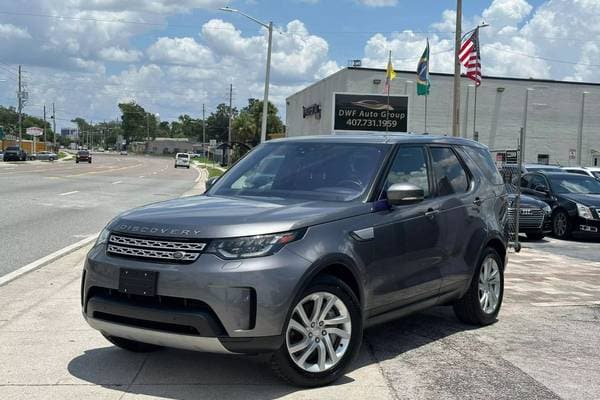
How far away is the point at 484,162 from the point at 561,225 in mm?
9395

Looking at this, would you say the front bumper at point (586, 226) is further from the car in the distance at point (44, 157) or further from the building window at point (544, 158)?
the car in the distance at point (44, 157)

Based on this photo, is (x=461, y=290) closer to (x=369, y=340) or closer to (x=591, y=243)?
(x=369, y=340)

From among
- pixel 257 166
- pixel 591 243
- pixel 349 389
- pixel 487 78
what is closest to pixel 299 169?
pixel 257 166

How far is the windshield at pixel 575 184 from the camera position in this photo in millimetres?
16203

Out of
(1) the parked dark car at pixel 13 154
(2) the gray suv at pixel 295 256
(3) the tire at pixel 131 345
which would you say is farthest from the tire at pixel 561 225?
(1) the parked dark car at pixel 13 154

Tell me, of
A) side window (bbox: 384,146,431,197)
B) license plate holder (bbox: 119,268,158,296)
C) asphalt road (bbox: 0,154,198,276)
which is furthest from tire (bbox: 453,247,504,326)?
asphalt road (bbox: 0,154,198,276)

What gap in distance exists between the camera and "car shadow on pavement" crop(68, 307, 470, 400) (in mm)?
4578

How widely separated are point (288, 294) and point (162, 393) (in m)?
1.11

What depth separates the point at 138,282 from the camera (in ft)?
14.5

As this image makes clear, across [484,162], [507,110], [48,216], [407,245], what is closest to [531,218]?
[484,162]

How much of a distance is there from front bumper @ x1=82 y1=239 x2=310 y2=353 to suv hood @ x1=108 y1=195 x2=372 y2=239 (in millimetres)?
192

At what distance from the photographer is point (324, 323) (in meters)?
4.69

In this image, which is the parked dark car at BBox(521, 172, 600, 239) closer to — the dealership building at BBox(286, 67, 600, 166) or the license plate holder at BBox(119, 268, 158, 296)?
the license plate holder at BBox(119, 268, 158, 296)

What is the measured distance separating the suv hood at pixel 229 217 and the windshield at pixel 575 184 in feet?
41.2
